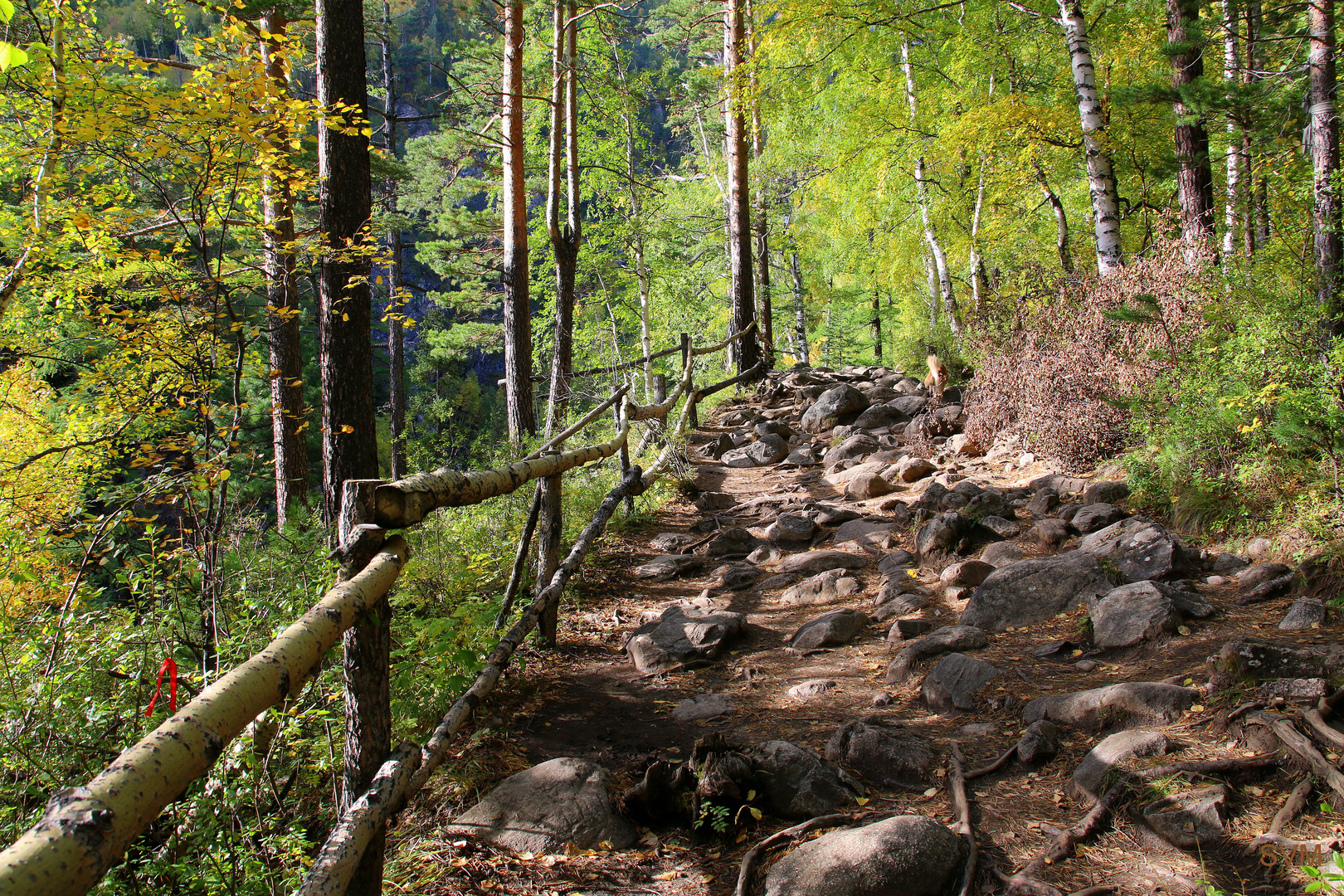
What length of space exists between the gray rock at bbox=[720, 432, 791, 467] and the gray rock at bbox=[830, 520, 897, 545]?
350 centimetres

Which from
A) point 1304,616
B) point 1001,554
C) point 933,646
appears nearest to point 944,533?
point 1001,554

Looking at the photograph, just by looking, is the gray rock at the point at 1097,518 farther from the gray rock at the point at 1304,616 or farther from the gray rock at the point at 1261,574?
the gray rock at the point at 1304,616

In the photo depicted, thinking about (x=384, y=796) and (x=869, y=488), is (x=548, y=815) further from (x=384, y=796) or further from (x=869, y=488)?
(x=869, y=488)

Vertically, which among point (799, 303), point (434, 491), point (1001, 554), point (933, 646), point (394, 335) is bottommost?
point (933, 646)

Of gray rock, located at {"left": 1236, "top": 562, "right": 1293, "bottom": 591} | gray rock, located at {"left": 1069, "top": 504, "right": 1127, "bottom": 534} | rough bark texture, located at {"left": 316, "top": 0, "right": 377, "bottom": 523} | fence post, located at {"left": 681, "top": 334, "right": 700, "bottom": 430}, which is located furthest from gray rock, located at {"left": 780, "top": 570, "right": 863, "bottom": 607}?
fence post, located at {"left": 681, "top": 334, "right": 700, "bottom": 430}

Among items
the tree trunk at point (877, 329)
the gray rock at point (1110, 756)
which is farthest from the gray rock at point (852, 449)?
the tree trunk at point (877, 329)

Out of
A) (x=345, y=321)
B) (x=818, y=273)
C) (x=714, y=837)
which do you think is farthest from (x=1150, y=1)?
(x=818, y=273)

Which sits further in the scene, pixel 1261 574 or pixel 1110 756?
pixel 1261 574

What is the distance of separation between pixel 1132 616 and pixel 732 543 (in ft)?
11.1

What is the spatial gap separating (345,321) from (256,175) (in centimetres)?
121

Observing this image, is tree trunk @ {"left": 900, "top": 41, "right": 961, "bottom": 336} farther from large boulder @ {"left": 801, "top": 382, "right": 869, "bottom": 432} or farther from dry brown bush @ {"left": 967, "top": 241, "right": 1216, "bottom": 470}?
dry brown bush @ {"left": 967, "top": 241, "right": 1216, "bottom": 470}

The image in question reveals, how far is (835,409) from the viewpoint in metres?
11.2

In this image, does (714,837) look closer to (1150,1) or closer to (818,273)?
(1150,1)

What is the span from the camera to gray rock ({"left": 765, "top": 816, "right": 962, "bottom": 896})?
2.20m
